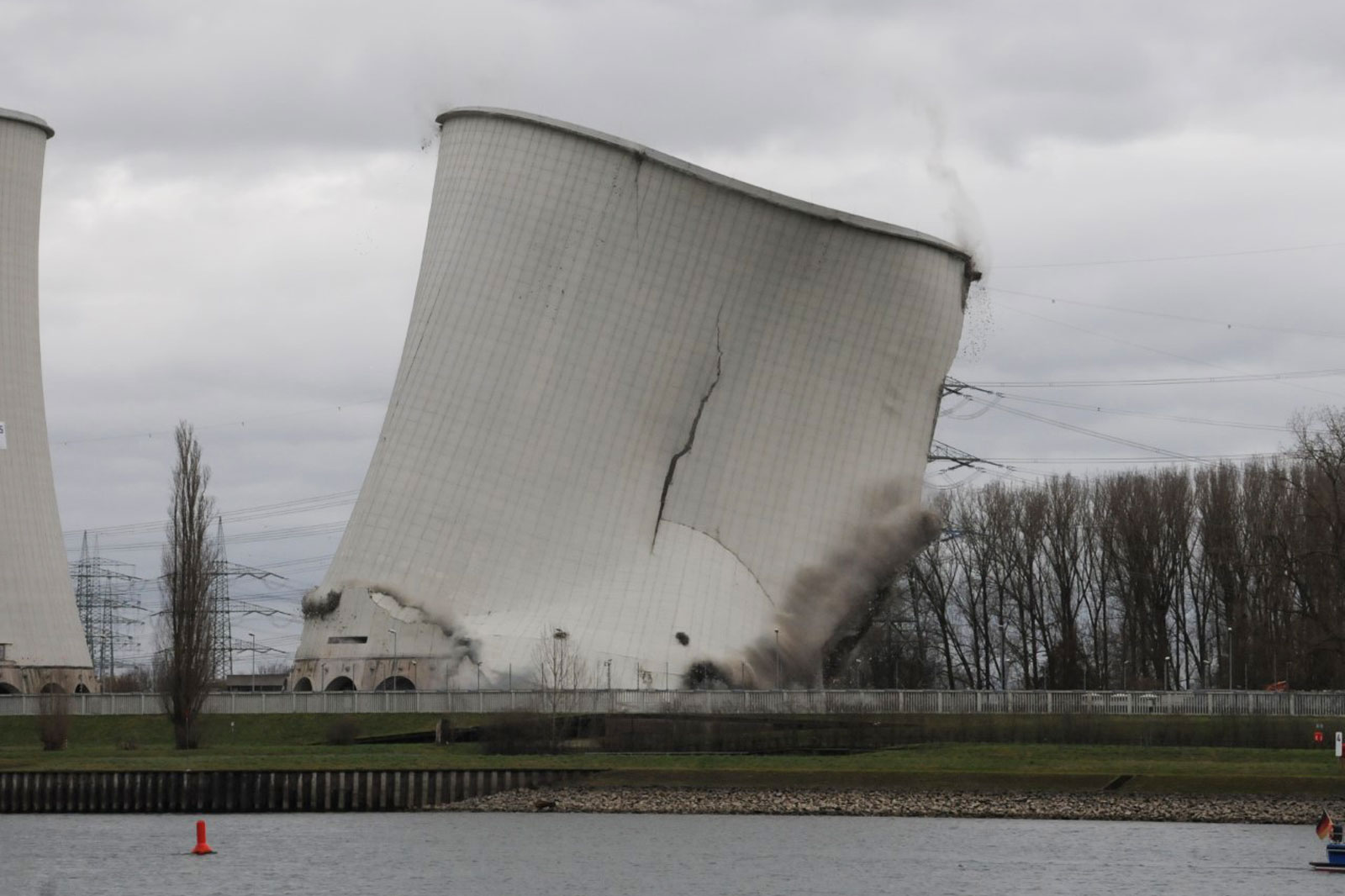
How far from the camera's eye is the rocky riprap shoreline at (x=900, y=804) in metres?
30.4

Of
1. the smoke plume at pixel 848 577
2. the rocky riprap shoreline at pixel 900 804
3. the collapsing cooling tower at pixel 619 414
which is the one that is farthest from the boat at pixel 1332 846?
the smoke plume at pixel 848 577

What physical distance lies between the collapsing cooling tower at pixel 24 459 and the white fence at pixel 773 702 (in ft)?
13.5

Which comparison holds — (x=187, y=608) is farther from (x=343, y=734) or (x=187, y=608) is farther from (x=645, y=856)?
(x=645, y=856)

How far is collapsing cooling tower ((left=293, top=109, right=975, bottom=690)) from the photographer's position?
4453 cm

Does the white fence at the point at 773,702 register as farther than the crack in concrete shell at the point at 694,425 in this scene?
No

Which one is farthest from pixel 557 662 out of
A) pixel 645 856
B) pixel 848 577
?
pixel 645 856

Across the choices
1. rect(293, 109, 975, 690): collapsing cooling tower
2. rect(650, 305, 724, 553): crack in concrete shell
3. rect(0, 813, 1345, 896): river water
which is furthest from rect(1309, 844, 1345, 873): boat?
rect(650, 305, 724, 553): crack in concrete shell

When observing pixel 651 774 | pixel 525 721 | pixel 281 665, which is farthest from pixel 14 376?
pixel 281 665

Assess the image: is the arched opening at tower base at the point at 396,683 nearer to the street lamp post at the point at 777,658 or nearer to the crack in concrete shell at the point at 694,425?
the crack in concrete shell at the point at 694,425

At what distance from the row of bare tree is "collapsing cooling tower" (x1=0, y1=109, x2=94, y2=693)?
59.9 feet

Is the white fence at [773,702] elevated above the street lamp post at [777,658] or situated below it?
below

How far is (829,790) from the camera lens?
32375mm

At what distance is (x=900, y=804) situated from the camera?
31.7m

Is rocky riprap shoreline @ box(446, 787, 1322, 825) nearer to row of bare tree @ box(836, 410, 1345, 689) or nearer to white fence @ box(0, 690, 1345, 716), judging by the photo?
white fence @ box(0, 690, 1345, 716)
